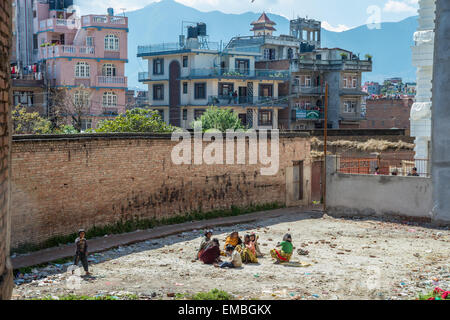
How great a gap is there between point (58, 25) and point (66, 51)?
3.99m

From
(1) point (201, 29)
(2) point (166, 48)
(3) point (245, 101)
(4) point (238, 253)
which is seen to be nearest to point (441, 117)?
(4) point (238, 253)

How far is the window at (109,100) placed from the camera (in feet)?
170

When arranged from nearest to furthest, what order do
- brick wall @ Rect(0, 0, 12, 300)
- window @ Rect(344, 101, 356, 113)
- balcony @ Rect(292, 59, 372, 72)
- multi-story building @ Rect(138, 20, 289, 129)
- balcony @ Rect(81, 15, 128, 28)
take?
brick wall @ Rect(0, 0, 12, 300) → balcony @ Rect(81, 15, 128, 28) → multi-story building @ Rect(138, 20, 289, 129) → balcony @ Rect(292, 59, 372, 72) → window @ Rect(344, 101, 356, 113)

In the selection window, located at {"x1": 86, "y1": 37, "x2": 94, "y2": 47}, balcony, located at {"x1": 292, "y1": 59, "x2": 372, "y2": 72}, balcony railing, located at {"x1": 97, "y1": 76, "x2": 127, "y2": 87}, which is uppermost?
window, located at {"x1": 86, "y1": 37, "x2": 94, "y2": 47}

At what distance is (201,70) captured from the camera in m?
55.6

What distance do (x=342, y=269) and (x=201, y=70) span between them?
134 feet

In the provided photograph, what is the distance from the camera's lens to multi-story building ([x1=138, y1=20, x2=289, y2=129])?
182 feet

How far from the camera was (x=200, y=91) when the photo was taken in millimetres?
55781

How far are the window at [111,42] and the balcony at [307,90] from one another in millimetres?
19583

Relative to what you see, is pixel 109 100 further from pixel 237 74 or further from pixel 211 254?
pixel 211 254

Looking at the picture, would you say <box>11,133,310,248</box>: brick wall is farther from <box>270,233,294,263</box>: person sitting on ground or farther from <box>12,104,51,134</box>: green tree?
<box>12,104,51,134</box>: green tree

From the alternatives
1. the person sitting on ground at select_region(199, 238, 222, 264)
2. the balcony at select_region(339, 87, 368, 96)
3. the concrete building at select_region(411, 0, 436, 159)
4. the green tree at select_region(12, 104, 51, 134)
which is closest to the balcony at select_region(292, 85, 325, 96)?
the balcony at select_region(339, 87, 368, 96)

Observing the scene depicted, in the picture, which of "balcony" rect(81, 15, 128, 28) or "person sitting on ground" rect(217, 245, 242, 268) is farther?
"balcony" rect(81, 15, 128, 28)

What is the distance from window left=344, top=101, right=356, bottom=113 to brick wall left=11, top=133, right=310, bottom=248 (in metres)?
40.5
